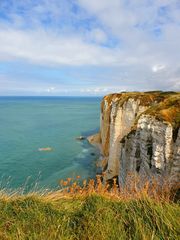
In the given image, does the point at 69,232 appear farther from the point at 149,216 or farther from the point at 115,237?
the point at 149,216

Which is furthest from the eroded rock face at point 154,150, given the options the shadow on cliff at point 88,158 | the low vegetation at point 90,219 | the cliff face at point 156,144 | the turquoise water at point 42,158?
the shadow on cliff at point 88,158

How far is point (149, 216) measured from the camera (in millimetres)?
4848

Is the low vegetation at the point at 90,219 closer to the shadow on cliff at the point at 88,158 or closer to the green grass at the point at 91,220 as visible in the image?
the green grass at the point at 91,220

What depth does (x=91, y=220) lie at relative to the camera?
4.91m

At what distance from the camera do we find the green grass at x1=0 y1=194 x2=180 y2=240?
4473 millimetres

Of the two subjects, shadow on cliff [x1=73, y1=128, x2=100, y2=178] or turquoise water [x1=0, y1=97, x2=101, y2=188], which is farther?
shadow on cliff [x1=73, y1=128, x2=100, y2=178]

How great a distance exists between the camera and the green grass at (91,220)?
447 centimetres

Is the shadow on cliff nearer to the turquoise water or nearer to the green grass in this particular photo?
the turquoise water

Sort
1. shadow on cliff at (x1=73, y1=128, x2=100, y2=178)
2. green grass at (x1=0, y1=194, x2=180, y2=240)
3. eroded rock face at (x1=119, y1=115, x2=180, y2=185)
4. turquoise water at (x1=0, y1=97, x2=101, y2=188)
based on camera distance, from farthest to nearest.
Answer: shadow on cliff at (x1=73, y1=128, x2=100, y2=178) < turquoise water at (x1=0, y1=97, x2=101, y2=188) < eroded rock face at (x1=119, y1=115, x2=180, y2=185) < green grass at (x1=0, y1=194, x2=180, y2=240)

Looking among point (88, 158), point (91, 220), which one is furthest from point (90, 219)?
point (88, 158)

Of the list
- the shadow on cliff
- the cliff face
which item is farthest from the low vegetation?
the shadow on cliff

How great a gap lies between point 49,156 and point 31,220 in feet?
128

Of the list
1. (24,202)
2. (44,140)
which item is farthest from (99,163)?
(24,202)

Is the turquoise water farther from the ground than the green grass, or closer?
closer
